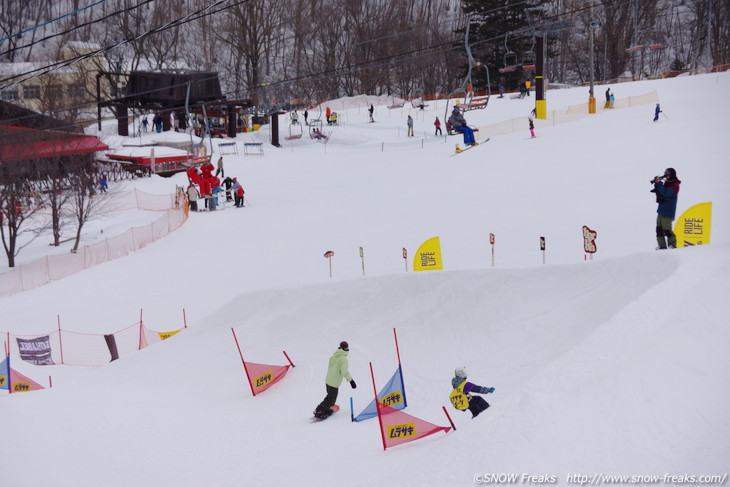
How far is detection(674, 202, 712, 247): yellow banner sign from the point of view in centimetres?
1223

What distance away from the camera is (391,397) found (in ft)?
31.5

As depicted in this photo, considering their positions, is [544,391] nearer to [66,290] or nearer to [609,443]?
[609,443]

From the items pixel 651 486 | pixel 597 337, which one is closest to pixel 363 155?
pixel 597 337

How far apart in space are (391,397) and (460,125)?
76.0 feet

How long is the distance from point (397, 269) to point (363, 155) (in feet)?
77.1

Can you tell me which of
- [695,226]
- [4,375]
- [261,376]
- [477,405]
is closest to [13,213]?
[4,375]

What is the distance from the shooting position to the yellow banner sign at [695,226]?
12.2 metres

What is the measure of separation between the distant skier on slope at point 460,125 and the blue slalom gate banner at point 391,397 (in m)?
21.7

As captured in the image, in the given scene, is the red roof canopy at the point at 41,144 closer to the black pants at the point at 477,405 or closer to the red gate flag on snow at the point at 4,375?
the red gate flag on snow at the point at 4,375

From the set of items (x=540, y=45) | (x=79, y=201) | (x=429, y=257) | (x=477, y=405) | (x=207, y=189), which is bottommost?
(x=477, y=405)

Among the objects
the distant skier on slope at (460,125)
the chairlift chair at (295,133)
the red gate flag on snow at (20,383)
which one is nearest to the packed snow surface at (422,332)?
the red gate flag on snow at (20,383)

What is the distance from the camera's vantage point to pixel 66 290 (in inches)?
838

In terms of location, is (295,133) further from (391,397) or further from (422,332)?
(391,397)

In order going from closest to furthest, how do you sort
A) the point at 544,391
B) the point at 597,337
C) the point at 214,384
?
the point at 544,391, the point at 597,337, the point at 214,384
